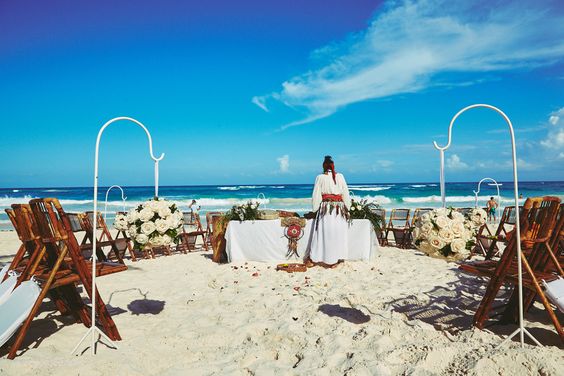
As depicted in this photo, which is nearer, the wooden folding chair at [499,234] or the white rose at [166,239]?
the white rose at [166,239]

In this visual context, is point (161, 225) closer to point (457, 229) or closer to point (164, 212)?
point (164, 212)

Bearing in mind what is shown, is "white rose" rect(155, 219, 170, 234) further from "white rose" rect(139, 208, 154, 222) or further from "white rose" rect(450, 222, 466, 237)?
"white rose" rect(450, 222, 466, 237)

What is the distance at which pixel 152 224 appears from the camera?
12.8 feet

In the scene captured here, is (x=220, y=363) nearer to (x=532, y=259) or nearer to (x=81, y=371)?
(x=81, y=371)

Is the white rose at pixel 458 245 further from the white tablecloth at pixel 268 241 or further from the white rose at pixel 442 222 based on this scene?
the white tablecloth at pixel 268 241

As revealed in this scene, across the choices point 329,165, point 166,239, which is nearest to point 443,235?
point 166,239

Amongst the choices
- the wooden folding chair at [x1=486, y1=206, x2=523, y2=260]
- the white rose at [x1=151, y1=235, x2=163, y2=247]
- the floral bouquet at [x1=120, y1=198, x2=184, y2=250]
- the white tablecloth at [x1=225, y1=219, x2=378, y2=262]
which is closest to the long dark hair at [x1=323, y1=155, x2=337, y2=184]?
the white tablecloth at [x1=225, y1=219, x2=378, y2=262]

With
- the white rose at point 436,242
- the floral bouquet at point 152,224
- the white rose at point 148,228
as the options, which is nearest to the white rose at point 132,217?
the floral bouquet at point 152,224

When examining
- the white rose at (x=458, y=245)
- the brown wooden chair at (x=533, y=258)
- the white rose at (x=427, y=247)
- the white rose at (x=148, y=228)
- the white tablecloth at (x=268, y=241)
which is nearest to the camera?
the white rose at (x=458, y=245)

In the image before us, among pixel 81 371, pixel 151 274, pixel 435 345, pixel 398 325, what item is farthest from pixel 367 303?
pixel 151 274

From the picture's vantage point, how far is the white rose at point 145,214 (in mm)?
3902

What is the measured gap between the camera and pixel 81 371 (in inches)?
119

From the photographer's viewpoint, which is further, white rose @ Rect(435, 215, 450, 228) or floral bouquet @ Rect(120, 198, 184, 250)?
floral bouquet @ Rect(120, 198, 184, 250)

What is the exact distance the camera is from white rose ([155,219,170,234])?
390 centimetres
